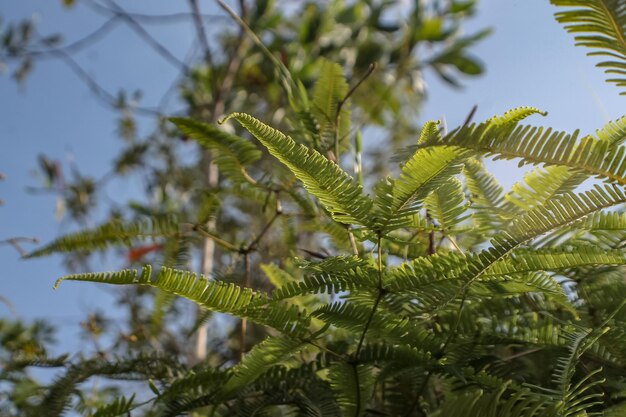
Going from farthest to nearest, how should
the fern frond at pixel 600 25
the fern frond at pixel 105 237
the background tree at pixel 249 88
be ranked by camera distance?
the background tree at pixel 249 88, the fern frond at pixel 105 237, the fern frond at pixel 600 25

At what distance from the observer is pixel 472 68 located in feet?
14.6

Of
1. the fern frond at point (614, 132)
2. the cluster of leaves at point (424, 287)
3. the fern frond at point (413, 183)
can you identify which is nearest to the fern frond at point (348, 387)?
the cluster of leaves at point (424, 287)

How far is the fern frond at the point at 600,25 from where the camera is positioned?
1.07ft

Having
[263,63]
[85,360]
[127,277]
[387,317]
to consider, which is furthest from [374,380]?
[263,63]

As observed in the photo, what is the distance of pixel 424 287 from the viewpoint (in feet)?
1.31

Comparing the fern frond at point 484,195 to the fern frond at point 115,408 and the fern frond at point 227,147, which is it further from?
the fern frond at point 115,408

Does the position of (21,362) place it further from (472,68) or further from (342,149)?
(472,68)

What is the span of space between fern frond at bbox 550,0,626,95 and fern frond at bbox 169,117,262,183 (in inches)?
13.3

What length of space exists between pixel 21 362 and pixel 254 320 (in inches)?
14.8

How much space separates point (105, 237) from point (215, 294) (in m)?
0.23

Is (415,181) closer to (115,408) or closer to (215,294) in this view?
(215,294)

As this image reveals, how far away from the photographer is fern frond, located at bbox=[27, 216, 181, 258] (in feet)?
1.86

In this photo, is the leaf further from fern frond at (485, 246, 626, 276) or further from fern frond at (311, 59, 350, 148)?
fern frond at (311, 59, 350, 148)

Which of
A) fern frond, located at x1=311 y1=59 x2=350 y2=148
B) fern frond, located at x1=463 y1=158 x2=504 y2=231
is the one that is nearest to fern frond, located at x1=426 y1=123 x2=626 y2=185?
fern frond, located at x1=463 y1=158 x2=504 y2=231
